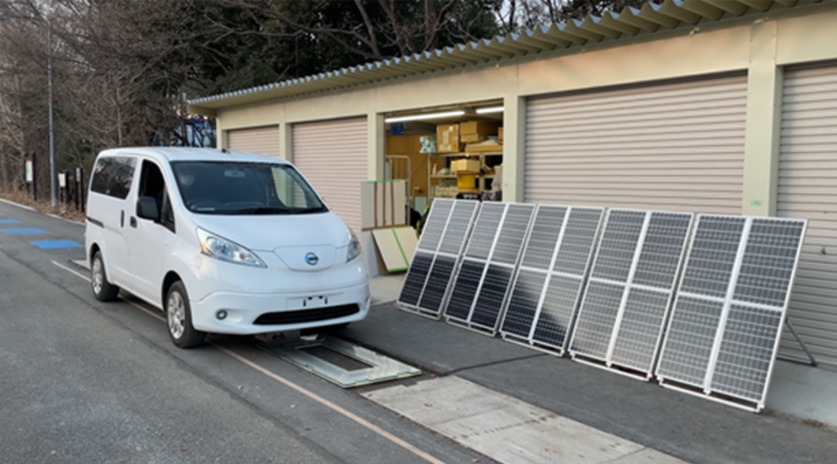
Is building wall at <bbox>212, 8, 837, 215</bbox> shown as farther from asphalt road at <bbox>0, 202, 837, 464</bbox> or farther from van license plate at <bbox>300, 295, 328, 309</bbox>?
van license plate at <bbox>300, 295, 328, 309</bbox>

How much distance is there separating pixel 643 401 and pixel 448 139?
8.10m

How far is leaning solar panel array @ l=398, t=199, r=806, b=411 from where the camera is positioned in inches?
216

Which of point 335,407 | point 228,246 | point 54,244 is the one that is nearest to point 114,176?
point 228,246

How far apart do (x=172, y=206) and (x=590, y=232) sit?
14.4 feet

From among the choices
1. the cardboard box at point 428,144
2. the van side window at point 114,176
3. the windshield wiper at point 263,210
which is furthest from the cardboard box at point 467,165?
the van side window at point 114,176

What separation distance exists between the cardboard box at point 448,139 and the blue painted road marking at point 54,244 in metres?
8.58

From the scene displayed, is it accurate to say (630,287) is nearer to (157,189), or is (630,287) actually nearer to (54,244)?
(157,189)

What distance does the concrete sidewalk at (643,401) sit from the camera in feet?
15.1

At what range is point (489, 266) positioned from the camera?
7.75 metres

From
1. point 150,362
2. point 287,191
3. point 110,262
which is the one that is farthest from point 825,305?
point 110,262

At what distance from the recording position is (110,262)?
27.4ft

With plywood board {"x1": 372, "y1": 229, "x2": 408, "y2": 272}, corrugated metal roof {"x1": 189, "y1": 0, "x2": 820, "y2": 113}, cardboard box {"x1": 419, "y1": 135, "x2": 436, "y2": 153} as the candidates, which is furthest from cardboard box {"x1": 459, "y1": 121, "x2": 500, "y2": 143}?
plywood board {"x1": 372, "y1": 229, "x2": 408, "y2": 272}

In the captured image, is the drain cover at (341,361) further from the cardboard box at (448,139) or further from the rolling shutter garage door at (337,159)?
the cardboard box at (448,139)

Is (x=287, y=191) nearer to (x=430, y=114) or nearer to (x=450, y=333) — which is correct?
(x=450, y=333)
